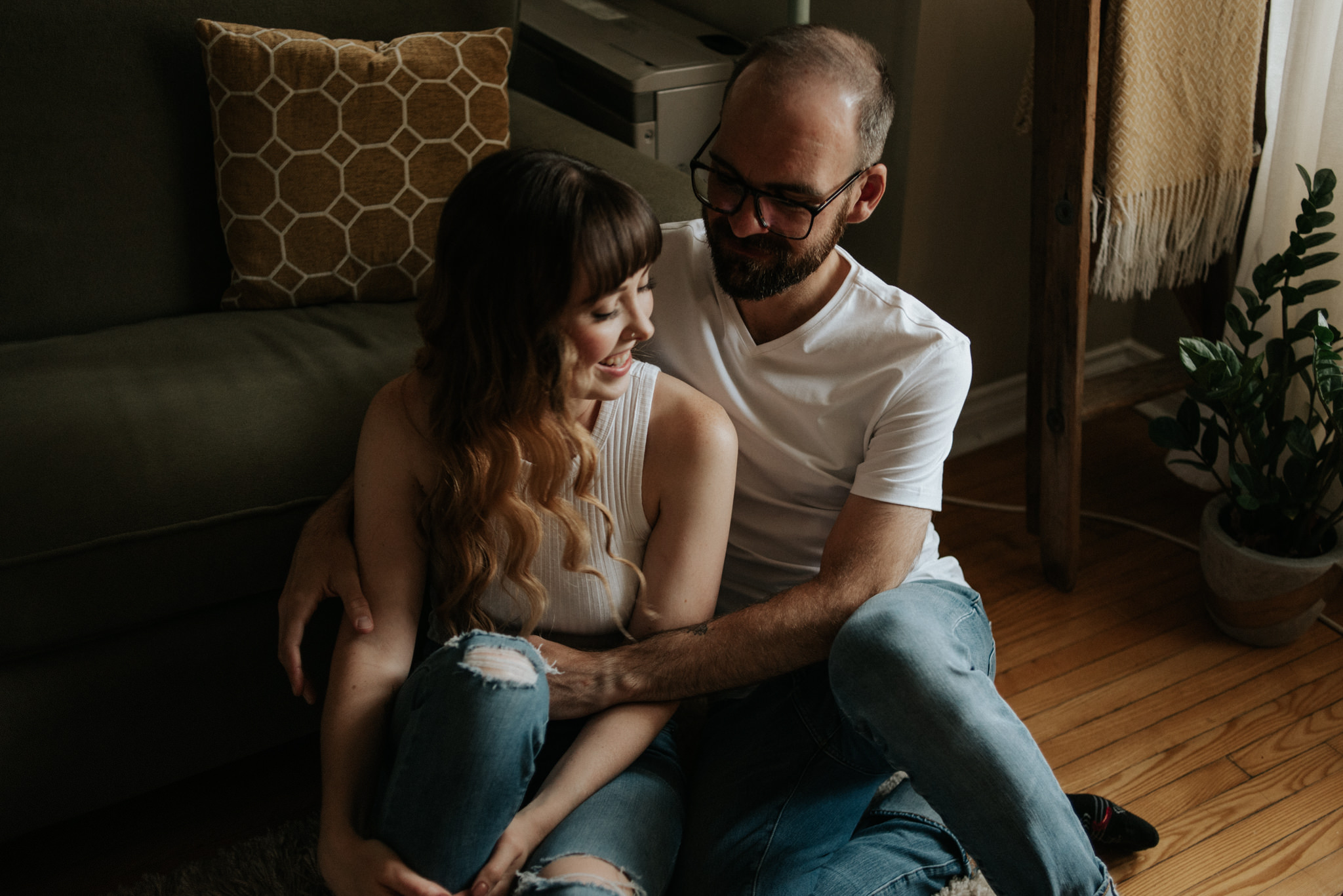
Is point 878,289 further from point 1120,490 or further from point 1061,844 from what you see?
point 1120,490

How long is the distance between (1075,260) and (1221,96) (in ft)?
1.14

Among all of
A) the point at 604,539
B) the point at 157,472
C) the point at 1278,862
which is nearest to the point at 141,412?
the point at 157,472

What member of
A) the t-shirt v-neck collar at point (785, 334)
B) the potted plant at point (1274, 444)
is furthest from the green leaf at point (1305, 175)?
the t-shirt v-neck collar at point (785, 334)

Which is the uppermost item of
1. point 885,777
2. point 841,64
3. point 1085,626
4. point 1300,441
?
point 841,64

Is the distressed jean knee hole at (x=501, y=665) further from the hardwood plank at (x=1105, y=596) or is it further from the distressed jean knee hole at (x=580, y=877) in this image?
the hardwood plank at (x=1105, y=596)

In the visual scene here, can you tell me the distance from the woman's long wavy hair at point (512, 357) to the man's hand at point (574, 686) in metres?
0.05

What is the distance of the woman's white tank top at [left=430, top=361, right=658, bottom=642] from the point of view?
3.74 ft

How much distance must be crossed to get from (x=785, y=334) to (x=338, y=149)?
78 cm

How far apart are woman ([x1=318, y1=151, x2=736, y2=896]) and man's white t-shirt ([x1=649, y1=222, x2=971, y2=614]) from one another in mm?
136

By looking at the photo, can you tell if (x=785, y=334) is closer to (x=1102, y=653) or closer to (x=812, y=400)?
(x=812, y=400)

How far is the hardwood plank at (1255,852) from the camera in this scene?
1368 millimetres

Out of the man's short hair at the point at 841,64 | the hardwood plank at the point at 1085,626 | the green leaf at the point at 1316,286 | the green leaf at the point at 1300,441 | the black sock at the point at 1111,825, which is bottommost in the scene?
the hardwood plank at the point at 1085,626

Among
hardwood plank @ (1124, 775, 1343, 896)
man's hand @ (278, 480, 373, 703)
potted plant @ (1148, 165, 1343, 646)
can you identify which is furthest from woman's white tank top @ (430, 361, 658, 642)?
potted plant @ (1148, 165, 1343, 646)

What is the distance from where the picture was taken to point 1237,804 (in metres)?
1.48
